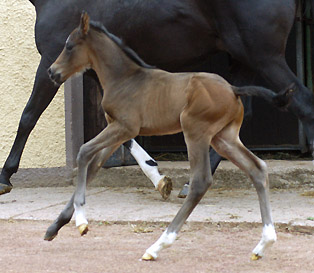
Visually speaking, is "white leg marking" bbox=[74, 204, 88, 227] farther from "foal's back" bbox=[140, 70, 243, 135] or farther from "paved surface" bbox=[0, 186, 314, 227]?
"paved surface" bbox=[0, 186, 314, 227]

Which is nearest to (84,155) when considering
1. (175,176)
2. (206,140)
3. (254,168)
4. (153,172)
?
(206,140)

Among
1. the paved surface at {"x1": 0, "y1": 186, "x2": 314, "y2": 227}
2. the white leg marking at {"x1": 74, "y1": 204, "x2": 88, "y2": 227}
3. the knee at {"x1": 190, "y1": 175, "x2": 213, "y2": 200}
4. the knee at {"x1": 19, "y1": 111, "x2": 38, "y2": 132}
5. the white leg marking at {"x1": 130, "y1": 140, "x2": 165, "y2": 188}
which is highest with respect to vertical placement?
the knee at {"x1": 190, "y1": 175, "x2": 213, "y2": 200}

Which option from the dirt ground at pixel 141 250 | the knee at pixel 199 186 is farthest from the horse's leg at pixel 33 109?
the knee at pixel 199 186

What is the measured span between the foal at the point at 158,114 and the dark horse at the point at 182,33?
1.23 metres

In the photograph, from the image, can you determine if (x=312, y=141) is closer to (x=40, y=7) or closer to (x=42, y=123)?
(x=40, y=7)

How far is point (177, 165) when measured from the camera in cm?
611

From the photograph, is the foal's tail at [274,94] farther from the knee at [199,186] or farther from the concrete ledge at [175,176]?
the concrete ledge at [175,176]

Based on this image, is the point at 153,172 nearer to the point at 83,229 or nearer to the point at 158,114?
the point at 158,114

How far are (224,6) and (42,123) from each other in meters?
2.51

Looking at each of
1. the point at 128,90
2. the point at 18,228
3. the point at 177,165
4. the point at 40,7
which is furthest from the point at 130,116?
the point at 177,165

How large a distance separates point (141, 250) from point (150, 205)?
4.73 ft

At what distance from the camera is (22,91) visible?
20.5 ft

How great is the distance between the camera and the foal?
122 inches

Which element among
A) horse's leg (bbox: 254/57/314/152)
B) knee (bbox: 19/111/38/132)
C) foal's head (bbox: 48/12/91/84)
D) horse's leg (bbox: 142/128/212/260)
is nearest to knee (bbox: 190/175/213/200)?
horse's leg (bbox: 142/128/212/260)
